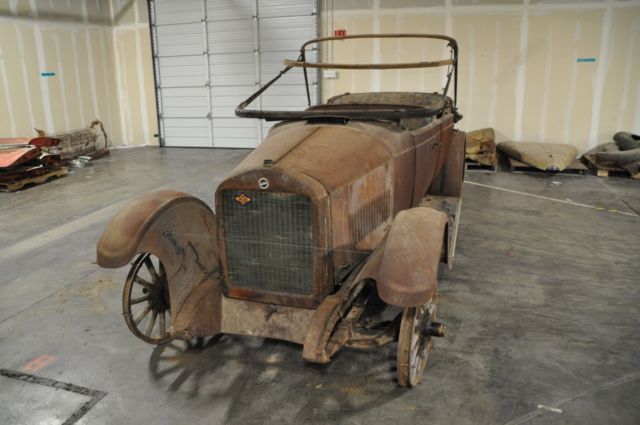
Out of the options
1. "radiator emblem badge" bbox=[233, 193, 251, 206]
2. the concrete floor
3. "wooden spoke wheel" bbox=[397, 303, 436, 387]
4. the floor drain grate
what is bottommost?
the floor drain grate

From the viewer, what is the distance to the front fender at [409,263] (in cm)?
241

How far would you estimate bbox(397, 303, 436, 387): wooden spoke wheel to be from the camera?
2.60 m

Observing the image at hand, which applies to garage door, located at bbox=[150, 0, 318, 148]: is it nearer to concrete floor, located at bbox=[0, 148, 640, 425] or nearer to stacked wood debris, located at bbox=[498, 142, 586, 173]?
stacked wood debris, located at bbox=[498, 142, 586, 173]

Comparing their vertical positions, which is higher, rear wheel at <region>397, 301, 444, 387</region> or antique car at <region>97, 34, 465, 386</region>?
antique car at <region>97, 34, 465, 386</region>

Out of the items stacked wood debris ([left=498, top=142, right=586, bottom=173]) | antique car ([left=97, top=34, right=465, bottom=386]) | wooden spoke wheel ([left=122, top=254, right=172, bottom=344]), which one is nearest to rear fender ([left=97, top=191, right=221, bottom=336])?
antique car ([left=97, top=34, right=465, bottom=386])

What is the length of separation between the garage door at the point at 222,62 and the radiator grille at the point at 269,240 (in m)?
8.31

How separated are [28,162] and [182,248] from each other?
262 inches

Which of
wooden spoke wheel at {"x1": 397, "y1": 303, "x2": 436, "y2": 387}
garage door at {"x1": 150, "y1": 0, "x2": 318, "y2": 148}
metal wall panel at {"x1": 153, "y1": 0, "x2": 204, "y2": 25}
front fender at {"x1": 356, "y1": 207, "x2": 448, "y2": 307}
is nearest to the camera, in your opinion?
front fender at {"x1": 356, "y1": 207, "x2": 448, "y2": 307}

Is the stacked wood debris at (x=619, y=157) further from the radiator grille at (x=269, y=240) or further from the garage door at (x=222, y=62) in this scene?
the radiator grille at (x=269, y=240)

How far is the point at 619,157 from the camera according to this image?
824cm

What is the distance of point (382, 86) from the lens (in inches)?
407

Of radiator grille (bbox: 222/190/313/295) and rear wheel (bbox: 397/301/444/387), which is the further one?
radiator grille (bbox: 222/190/313/295)

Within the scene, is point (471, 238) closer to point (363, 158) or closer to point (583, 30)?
point (363, 158)

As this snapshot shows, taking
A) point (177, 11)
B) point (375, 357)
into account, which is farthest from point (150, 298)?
point (177, 11)
